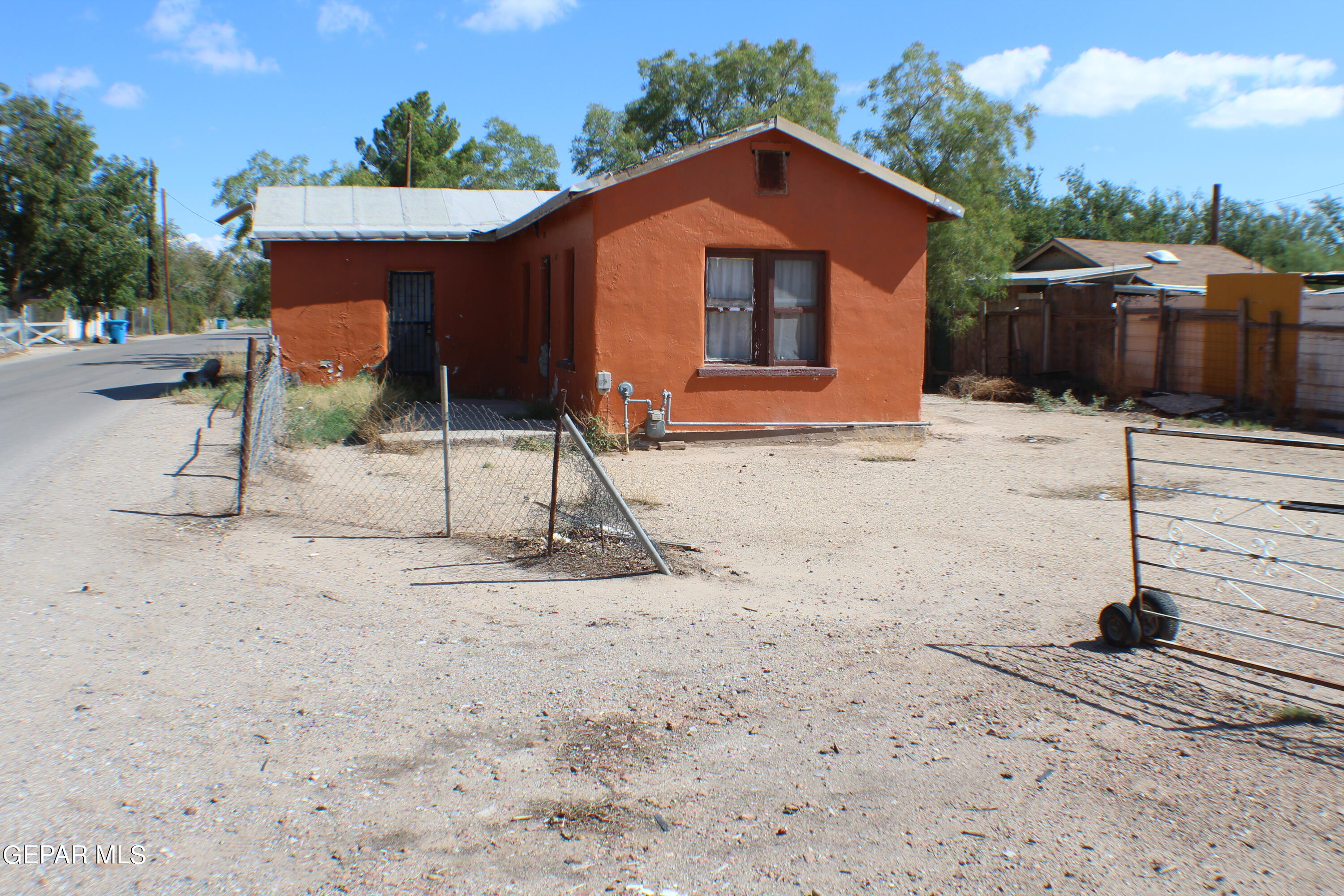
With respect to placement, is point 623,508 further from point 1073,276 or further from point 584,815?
point 1073,276

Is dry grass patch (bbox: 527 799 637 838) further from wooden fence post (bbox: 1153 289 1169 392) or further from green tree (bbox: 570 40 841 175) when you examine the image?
green tree (bbox: 570 40 841 175)

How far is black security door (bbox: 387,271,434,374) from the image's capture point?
1838cm

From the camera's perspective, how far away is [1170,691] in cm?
459

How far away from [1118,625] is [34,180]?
47.4m

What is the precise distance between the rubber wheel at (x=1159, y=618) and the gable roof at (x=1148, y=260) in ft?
71.1

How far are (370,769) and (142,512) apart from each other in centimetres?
545

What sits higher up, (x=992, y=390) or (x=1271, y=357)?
(x=1271, y=357)

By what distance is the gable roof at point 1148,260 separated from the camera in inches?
1011

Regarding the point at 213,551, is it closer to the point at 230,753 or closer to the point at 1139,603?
the point at 230,753


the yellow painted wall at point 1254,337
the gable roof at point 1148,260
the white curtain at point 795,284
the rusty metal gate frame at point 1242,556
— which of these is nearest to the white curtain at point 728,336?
the white curtain at point 795,284

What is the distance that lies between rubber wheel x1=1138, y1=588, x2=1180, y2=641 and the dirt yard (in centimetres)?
19

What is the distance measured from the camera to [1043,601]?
6109 millimetres

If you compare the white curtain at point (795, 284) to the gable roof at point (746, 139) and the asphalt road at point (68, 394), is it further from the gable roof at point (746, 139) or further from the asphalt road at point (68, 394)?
the asphalt road at point (68, 394)

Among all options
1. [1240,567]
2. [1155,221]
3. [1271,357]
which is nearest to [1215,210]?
[1155,221]
